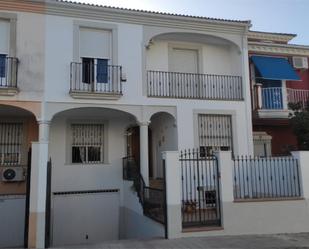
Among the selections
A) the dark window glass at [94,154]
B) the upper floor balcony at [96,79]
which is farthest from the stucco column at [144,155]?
the dark window glass at [94,154]

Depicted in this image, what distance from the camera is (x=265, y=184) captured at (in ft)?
39.5

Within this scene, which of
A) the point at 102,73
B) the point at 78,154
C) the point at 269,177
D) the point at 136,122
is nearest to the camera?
the point at 269,177

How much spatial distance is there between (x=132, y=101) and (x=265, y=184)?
19.7 feet

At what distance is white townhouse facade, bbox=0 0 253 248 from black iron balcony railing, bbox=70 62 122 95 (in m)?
0.04

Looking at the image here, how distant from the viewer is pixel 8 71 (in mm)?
13367

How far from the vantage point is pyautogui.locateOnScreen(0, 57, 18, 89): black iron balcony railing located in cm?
1333

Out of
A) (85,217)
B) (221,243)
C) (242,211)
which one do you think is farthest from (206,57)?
(221,243)

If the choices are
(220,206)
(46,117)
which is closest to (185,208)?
(220,206)

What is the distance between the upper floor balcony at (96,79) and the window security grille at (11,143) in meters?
3.57

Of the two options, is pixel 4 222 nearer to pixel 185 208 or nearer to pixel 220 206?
pixel 185 208

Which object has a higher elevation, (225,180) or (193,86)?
(193,86)

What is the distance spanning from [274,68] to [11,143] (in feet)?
42.3

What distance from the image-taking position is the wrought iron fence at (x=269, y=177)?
11.8 metres

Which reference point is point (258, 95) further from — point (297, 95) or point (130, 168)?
point (130, 168)
